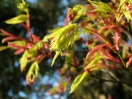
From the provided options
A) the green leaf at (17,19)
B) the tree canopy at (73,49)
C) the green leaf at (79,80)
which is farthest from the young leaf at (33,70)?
the green leaf at (79,80)

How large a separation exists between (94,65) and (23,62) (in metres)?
0.70

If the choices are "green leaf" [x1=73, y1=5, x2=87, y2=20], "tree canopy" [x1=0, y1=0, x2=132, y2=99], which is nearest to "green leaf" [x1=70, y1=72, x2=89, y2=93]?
"tree canopy" [x1=0, y1=0, x2=132, y2=99]

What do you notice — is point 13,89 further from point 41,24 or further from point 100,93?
point 100,93

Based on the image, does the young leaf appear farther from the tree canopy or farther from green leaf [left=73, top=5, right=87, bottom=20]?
green leaf [left=73, top=5, right=87, bottom=20]

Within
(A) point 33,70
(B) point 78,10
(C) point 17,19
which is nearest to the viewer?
(B) point 78,10

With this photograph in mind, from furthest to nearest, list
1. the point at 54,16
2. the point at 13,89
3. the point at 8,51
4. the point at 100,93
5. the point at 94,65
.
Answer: the point at 54,16
the point at 13,89
the point at 8,51
the point at 100,93
the point at 94,65

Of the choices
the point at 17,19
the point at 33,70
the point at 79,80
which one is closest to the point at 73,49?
the point at 79,80

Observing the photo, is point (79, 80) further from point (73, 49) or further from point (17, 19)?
point (17, 19)

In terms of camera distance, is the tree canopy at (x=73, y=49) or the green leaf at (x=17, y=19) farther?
the green leaf at (x=17, y=19)

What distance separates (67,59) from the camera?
1907mm

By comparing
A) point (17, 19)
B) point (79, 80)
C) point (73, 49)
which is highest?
point (17, 19)

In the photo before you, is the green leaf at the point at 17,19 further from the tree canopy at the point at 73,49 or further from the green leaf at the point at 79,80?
the green leaf at the point at 79,80

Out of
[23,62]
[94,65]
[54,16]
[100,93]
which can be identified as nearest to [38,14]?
[54,16]

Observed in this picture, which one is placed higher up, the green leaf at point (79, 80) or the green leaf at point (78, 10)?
the green leaf at point (78, 10)
